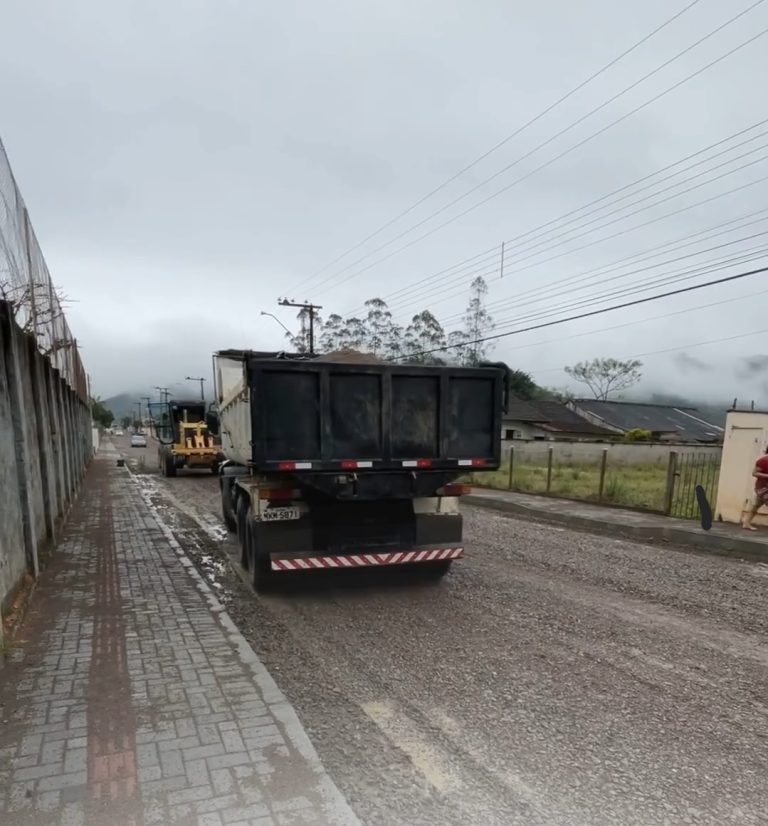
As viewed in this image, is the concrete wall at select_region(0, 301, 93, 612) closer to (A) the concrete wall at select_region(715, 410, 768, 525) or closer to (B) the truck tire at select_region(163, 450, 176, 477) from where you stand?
(A) the concrete wall at select_region(715, 410, 768, 525)

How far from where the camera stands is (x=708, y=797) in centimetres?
288

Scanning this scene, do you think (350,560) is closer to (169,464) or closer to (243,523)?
(243,523)

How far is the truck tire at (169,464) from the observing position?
2280cm

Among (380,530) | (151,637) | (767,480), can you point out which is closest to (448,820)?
(151,637)

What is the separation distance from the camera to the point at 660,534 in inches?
397

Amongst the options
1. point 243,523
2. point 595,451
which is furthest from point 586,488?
point 595,451

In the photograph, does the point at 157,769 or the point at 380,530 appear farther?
the point at 380,530

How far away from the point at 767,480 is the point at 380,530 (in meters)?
7.07

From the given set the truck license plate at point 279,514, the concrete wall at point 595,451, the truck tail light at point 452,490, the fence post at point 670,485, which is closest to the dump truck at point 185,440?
the concrete wall at point 595,451

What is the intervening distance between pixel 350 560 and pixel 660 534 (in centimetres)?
644

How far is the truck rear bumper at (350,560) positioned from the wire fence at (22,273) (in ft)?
12.6

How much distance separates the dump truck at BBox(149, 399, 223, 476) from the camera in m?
23.0

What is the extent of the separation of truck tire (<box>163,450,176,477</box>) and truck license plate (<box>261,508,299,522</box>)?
18012mm

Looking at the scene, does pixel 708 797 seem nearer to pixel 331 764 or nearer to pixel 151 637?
pixel 331 764
